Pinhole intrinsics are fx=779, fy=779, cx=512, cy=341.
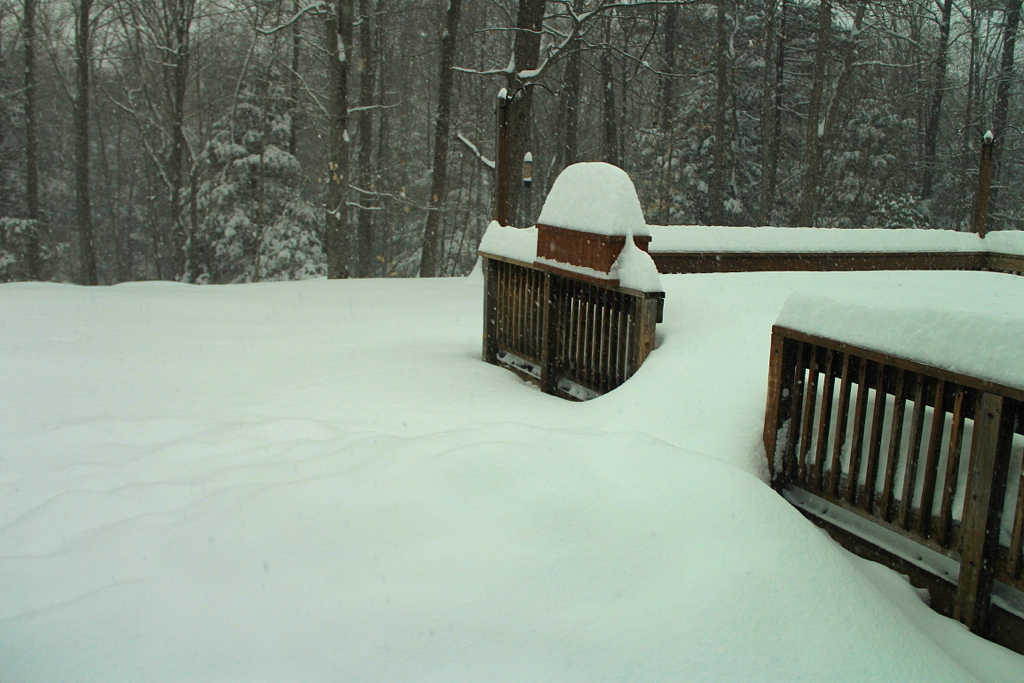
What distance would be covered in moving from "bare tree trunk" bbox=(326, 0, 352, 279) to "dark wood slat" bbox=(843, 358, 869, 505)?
14919 millimetres

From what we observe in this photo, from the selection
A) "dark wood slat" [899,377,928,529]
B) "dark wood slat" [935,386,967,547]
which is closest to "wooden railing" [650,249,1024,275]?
"dark wood slat" [899,377,928,529]

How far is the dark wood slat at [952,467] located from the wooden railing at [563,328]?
2686 millimetres

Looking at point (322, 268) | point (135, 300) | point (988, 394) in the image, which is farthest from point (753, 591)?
point (322, 268)

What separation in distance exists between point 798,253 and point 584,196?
3.72 meters

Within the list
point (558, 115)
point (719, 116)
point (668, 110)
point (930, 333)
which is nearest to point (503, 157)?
point (930, 333)

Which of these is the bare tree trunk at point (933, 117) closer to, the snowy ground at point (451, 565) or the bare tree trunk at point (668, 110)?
the bare tree trunk at point (668, 110)

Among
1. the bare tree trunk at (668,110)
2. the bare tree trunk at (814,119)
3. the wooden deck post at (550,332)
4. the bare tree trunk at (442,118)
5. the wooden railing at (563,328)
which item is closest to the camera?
the wooden railing at (563,328)

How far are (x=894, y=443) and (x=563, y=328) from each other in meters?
3.72

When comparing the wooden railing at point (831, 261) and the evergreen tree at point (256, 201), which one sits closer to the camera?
the wooden railing at point (831, 261)

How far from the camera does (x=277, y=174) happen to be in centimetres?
2578

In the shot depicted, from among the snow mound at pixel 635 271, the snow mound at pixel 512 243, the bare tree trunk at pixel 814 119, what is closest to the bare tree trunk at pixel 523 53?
the snow mound at pixel 512 243

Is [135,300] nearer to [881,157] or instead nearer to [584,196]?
[584,196]

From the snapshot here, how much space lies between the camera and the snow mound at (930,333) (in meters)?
2.83

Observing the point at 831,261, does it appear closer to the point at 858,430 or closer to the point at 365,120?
the point at 858,430
